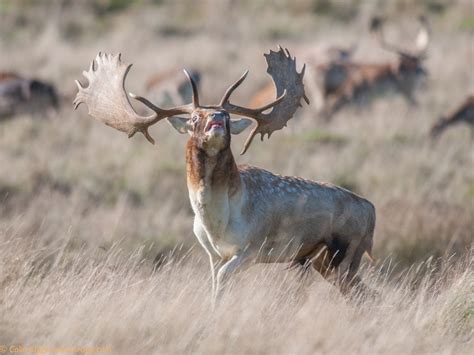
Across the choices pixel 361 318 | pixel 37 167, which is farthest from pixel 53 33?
pixel 361 318

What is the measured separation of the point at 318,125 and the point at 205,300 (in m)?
15.1

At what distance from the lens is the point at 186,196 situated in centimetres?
1800

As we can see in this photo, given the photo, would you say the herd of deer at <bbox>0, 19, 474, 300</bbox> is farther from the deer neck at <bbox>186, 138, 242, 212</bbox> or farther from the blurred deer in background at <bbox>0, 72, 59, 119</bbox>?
the blurred deer in background at <bbox>0, 72, 59, 119</bbox>

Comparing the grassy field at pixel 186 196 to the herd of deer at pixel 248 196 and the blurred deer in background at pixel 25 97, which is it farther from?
the blurred deer in background at pixel 25 97

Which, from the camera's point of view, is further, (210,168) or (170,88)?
(170,88)

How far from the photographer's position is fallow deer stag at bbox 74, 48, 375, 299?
352 inches

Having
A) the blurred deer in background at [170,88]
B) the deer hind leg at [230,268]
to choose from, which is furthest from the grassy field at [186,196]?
the blurred deer in background at [170,88]

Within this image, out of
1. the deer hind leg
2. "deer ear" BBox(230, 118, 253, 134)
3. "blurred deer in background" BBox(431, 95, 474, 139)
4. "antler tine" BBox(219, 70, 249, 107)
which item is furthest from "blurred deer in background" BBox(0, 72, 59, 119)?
the deer hind leg

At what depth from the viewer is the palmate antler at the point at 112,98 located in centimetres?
966

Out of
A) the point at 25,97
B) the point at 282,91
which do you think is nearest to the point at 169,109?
the point at 282,91

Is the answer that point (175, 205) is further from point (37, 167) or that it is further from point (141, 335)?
point (141, 335)

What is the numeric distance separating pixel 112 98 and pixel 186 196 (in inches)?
323

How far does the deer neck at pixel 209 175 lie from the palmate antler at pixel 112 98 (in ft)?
2.37

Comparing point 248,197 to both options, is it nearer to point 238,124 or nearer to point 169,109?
point 238,124
